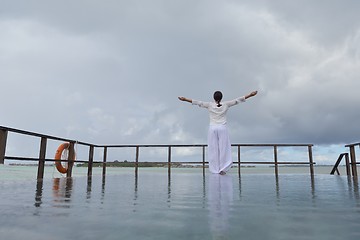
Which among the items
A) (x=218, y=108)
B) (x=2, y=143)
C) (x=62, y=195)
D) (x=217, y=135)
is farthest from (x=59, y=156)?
(x=62, y=195)

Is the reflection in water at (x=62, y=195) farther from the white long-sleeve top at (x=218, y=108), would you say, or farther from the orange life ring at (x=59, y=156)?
the orange life ring at (x=59, y=156)

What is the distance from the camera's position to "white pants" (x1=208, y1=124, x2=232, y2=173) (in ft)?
15.6

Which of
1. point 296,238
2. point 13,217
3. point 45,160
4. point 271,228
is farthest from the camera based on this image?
point 45,160

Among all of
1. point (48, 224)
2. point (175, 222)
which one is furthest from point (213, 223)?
point (48, 224)

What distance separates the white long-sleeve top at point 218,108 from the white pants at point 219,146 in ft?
0.35

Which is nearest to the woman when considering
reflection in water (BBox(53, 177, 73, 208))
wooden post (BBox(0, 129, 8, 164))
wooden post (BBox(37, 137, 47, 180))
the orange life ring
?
wooden post (BBox(37, 137, 47, 180))

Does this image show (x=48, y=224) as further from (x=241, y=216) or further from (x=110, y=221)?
(x=241, y=216)

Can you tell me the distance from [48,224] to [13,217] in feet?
0.85

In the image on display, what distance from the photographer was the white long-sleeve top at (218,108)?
4.67m

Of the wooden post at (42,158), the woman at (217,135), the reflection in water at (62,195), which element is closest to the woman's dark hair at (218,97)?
the woman at (217,135)

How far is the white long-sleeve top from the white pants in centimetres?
11

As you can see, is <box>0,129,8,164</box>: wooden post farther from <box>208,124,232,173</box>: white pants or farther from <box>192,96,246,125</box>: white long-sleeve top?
<box>208,124,232,173</box>: white pants

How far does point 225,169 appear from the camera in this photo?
16.0 feet

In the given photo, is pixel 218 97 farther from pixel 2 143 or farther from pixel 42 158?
pixel 2 143
